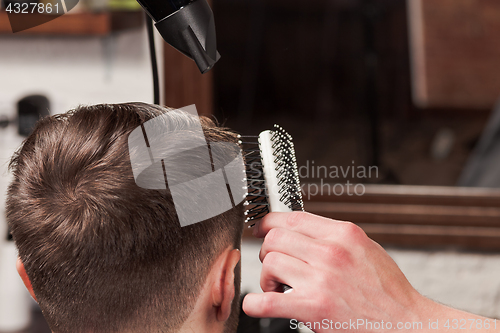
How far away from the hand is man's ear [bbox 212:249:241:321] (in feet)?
0.19

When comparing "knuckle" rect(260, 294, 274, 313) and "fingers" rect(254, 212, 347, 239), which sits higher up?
"fingers" rect(254, 212, 347, 239)

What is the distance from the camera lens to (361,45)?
1547 mm

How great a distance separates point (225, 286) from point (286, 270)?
10 cm

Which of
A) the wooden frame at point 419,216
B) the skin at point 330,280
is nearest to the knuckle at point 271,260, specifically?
the skin at point 330,280

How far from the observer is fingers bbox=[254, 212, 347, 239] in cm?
→ 44

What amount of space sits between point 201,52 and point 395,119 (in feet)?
4.31

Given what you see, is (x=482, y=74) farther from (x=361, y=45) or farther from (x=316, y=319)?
(x=316, y=319)

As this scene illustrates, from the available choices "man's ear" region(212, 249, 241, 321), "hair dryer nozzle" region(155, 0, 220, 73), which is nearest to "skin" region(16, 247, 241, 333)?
"man's ear" region(212, 249, 241, 321)

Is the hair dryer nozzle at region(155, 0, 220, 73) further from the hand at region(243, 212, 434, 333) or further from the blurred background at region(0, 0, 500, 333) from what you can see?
the blurred background at region(0, 0, 500, 333)

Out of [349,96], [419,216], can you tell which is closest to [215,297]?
[419,216]

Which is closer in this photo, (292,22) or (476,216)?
(476,216)

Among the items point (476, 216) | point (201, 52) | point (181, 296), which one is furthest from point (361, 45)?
point (181, 296)

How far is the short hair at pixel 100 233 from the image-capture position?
0.44 meters

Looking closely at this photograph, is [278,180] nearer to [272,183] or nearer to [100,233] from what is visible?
[272,183]
